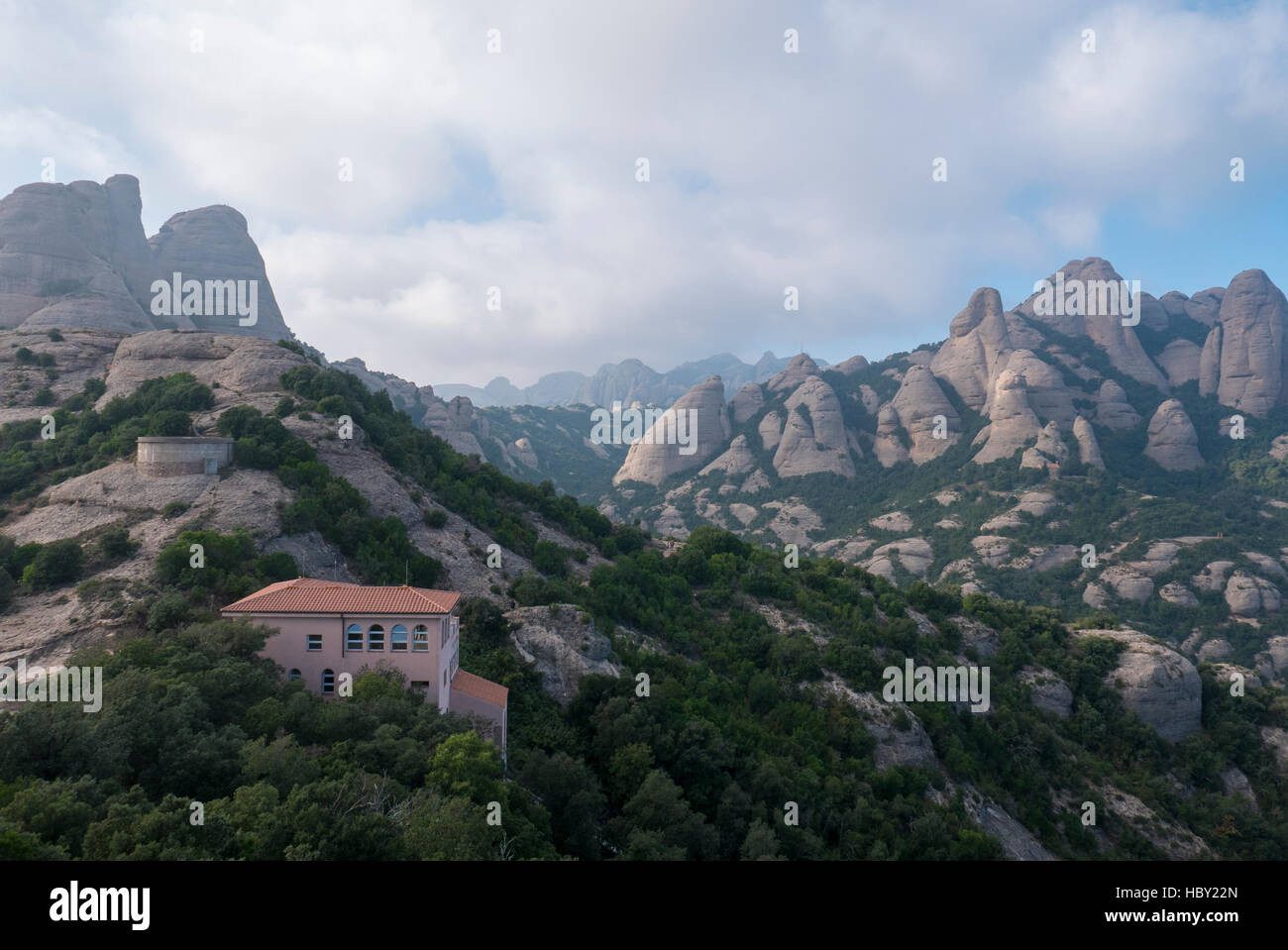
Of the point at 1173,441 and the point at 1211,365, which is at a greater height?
the point at 1211,365

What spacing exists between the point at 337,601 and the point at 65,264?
97.8 m

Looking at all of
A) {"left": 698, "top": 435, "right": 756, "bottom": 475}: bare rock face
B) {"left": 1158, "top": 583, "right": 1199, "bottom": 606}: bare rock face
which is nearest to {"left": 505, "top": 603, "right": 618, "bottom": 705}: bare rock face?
{"left": 1158, "top": 583, "right": 1199, "bottom": 606}: bare rock face

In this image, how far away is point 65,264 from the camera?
85.4 meters

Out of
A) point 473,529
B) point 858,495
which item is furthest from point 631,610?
point 858,495

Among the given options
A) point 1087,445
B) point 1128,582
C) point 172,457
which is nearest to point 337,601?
point 172,457

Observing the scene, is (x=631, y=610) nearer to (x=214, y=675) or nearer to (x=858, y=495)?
(x=214, y=675)

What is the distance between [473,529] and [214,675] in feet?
79.8

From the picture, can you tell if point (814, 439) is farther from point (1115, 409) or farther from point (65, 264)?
point (65, 264)

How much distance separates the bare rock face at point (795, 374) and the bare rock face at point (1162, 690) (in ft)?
361

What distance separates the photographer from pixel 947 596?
50500 mm

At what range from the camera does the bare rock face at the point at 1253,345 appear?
115812 mm

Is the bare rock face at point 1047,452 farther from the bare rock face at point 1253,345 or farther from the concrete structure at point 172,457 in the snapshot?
the concrete structure at point 172,457

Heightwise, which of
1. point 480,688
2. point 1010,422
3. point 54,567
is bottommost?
point 480,688
